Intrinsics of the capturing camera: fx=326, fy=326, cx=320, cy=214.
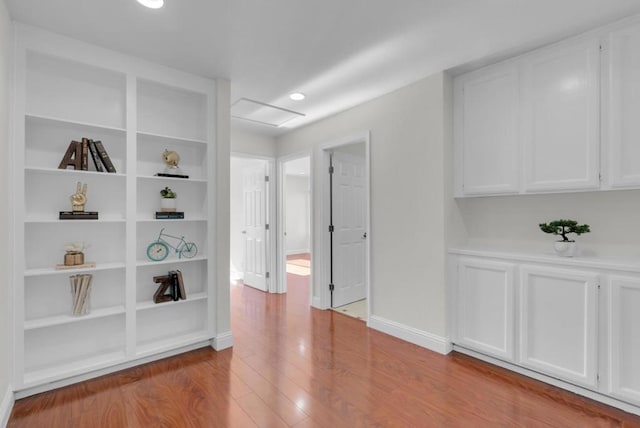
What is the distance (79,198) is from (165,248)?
72cm

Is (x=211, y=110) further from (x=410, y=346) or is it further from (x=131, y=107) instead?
(x=410, y=346)

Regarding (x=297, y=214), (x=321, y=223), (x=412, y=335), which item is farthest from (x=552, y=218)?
(x=297, y=214)

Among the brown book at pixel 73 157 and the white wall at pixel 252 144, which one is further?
the white wall at pixel 252 144

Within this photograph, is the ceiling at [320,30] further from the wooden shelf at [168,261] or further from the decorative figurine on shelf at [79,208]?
the wooden shelf at [168,261]

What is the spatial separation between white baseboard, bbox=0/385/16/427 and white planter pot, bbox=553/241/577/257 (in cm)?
361

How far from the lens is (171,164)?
2.83 m

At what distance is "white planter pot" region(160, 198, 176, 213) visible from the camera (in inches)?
110

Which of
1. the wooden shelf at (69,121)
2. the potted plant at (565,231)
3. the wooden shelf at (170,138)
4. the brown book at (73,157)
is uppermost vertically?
the wooden shelf at (69,121)

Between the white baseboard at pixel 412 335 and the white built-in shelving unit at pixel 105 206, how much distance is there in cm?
163

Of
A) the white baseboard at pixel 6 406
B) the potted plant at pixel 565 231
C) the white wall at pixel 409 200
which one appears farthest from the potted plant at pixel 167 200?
the potted plant at pixel 565 231

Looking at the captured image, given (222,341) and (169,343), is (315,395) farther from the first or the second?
(169,343)

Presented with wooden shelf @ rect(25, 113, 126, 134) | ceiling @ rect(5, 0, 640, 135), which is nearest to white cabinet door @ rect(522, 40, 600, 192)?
ceiling @ rect(5, 0, 640, 135)

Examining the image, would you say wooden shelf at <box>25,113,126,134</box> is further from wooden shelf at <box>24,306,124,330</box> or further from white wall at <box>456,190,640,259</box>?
white wall at <box>456,190,640,259</box>

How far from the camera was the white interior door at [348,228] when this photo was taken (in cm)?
421
